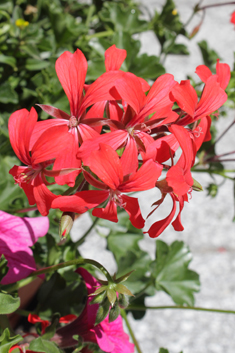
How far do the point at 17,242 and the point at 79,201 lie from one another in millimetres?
205

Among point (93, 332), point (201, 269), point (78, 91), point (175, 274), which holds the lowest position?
point (201, 269)

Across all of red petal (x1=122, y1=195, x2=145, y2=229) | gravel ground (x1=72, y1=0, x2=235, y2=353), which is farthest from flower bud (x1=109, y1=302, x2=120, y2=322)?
gravel ground (x1=72, y1=0, x2=235, y2=353)

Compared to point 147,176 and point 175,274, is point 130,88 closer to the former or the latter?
point 147,176

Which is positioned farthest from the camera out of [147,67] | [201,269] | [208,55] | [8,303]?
[201,269]

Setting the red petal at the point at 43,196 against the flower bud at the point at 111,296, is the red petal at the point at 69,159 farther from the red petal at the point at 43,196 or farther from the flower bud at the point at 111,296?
the flower bud at the point at 111,296

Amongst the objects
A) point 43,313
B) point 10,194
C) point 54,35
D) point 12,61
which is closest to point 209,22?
point 54,35

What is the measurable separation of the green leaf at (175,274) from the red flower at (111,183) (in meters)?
0.38

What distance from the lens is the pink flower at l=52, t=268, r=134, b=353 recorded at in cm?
53

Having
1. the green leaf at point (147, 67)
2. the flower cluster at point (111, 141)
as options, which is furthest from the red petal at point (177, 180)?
the green leaf at point (147, 67)

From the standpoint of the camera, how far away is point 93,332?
546 mm

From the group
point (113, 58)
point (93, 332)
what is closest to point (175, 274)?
point (93, 332)

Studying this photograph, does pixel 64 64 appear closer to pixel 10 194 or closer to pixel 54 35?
pixel 10 194

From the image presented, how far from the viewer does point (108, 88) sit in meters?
0.42

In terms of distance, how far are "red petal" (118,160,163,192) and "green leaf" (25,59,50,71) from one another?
19.8 inches
